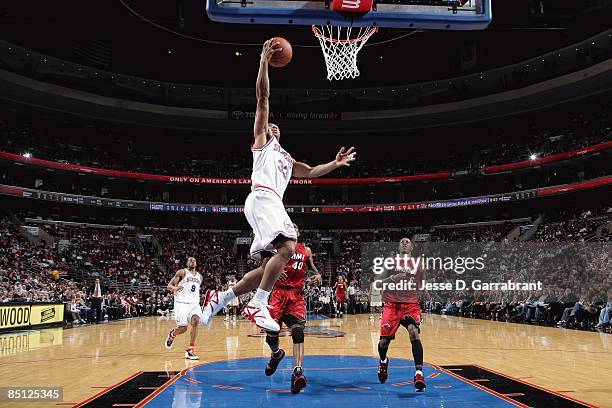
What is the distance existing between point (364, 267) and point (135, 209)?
1562 centimetres

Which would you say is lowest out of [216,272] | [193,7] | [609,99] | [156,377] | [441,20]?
[156,377]

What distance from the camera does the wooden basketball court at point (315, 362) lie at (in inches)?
252

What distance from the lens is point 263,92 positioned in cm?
496

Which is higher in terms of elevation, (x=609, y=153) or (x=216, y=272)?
(x=609, y=153)

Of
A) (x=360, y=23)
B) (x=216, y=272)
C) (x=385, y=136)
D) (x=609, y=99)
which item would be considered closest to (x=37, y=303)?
(x=360, y=23)

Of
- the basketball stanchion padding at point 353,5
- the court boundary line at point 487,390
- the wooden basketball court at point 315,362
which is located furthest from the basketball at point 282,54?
the court boundary line at point 487,390

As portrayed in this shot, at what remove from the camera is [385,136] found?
3891cm

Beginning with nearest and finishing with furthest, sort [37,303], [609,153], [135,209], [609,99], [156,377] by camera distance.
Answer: [156,377]
[37,303]
[609,153]
[609,99]
[135,209]

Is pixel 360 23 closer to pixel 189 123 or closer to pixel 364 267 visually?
pixel 364 267

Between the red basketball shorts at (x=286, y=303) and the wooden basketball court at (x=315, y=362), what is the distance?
0.91 metres

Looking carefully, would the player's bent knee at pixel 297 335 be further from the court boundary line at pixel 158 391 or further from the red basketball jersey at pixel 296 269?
the court boundary line at pixel 158 391

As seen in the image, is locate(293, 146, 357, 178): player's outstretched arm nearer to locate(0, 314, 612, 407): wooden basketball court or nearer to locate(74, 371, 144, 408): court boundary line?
Result: locate(0, 314, 612, 407): wooden basketball court

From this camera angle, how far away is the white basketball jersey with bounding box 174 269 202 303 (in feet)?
33.3

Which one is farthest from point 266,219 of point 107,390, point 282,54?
point 107,390
